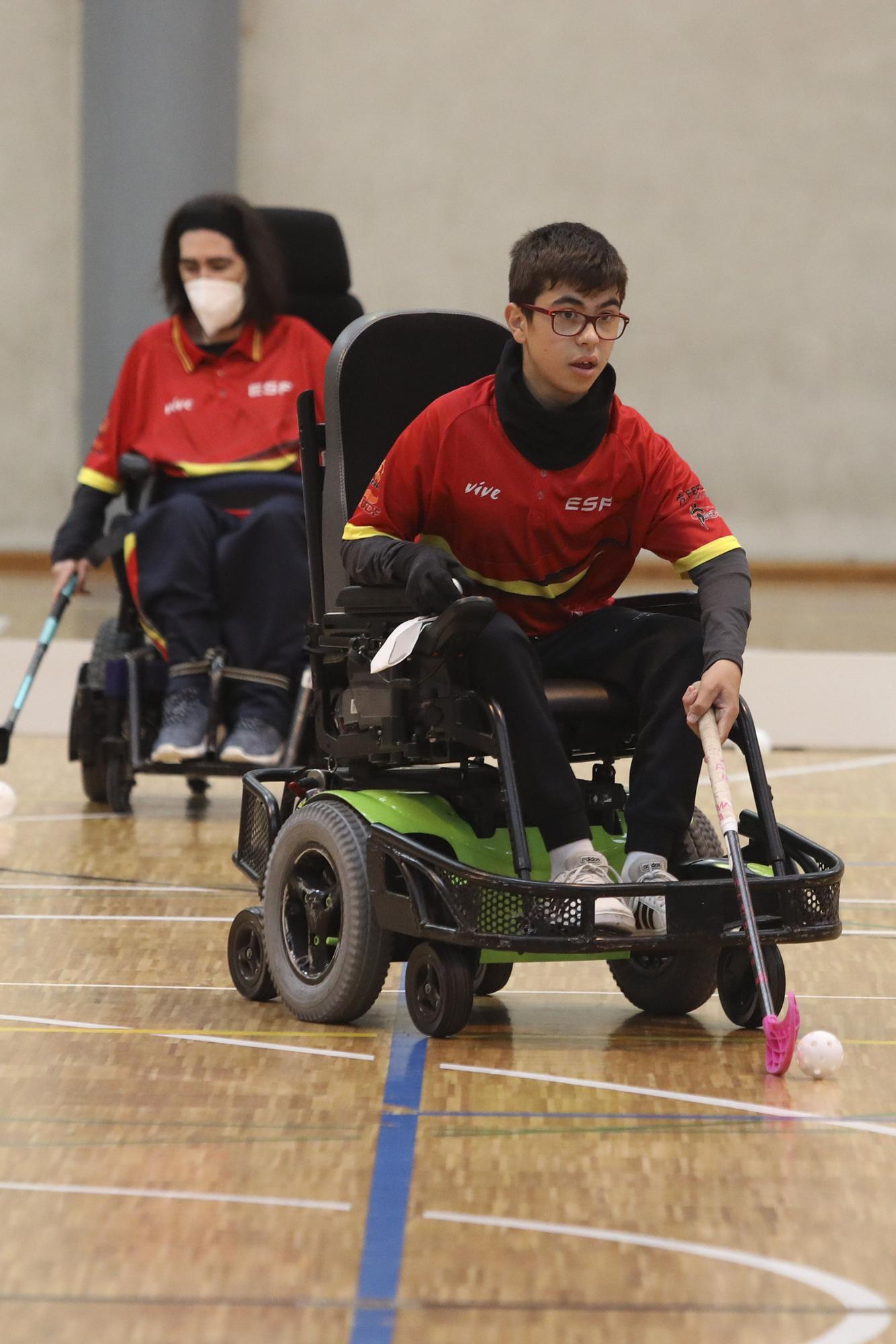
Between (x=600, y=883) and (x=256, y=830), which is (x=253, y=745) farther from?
(x=600, y=883)

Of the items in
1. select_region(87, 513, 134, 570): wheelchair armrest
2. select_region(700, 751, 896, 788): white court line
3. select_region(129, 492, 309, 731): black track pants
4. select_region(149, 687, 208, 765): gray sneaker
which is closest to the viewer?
select_region(149, 687, 208, 765): gray sneaker

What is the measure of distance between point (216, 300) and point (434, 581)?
2281 mm

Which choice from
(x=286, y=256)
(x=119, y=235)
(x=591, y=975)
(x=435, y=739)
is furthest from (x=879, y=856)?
(x=119, y=235)

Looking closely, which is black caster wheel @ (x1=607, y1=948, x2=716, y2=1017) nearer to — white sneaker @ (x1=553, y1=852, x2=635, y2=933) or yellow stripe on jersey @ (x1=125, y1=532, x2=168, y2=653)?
white sneaker @ (x1=553, y1=852, x2=635, y2=933)

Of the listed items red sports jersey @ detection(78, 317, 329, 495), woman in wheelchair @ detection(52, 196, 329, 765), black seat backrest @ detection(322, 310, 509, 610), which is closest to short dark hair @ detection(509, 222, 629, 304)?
black seat backrest @ detection(322, 310, 509, 610)

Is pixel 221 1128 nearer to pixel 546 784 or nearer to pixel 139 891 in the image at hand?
pixel 546 784

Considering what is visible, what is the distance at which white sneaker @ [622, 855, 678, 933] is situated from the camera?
2.29 metres

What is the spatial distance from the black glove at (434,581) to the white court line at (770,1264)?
32.5 inches

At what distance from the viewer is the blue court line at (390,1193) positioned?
4.85 ft

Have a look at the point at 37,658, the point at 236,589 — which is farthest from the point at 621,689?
the point at 37,658

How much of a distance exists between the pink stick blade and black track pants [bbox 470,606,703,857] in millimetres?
279

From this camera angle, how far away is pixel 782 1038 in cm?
219

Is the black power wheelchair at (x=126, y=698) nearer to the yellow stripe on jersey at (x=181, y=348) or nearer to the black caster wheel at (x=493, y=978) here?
the yellow stripe on jersey at (x=181, y=348)

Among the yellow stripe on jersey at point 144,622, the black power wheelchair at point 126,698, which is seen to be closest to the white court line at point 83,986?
the black power wheelchair at point 126,698
